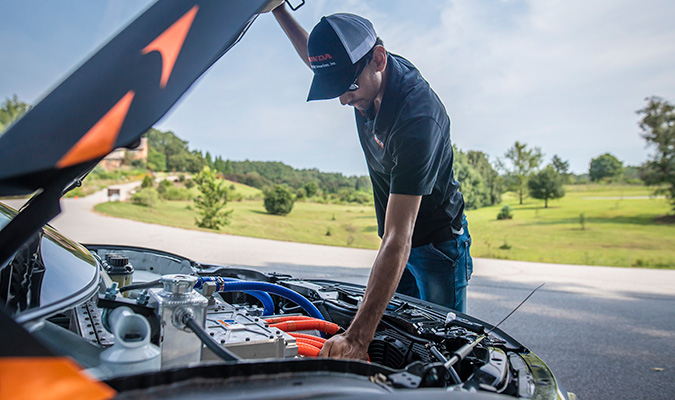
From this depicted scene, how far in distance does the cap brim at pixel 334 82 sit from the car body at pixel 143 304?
26.0 inches

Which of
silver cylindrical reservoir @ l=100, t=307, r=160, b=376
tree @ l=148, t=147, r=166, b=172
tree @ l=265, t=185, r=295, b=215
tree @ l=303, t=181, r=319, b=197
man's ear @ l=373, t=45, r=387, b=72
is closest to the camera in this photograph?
silver cylindrical reservoir @ l=100, t=307, r=160, b=376

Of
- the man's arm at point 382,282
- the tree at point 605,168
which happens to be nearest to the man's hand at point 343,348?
the man's arm at point 382,282

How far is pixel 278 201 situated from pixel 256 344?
1641cm

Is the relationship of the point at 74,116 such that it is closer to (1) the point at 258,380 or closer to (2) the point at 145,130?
(2) the point at 145,130

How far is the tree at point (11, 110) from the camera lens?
3.10ft

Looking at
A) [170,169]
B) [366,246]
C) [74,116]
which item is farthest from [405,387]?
[170,169]

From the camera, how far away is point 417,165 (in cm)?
176

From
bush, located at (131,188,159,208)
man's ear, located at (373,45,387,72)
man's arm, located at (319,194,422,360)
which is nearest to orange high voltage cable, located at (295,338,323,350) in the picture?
man's arm, located at (319,194,422,360)

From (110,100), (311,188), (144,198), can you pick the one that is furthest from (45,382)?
(311,188)

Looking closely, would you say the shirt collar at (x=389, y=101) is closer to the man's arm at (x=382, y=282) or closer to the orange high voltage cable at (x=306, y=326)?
the man's arm at (x=382, y=282)

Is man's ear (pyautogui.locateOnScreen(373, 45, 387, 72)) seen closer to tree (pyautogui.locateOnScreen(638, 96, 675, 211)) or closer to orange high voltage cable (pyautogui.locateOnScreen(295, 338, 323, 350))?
orange high voltage cable (pyautogui.locateOnScreen(295, 338, 323, 350))

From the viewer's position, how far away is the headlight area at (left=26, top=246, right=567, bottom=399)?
34.8 inches

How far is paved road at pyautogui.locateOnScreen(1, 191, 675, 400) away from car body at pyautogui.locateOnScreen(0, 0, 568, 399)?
18cm

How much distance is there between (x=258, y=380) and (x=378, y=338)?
905mm
